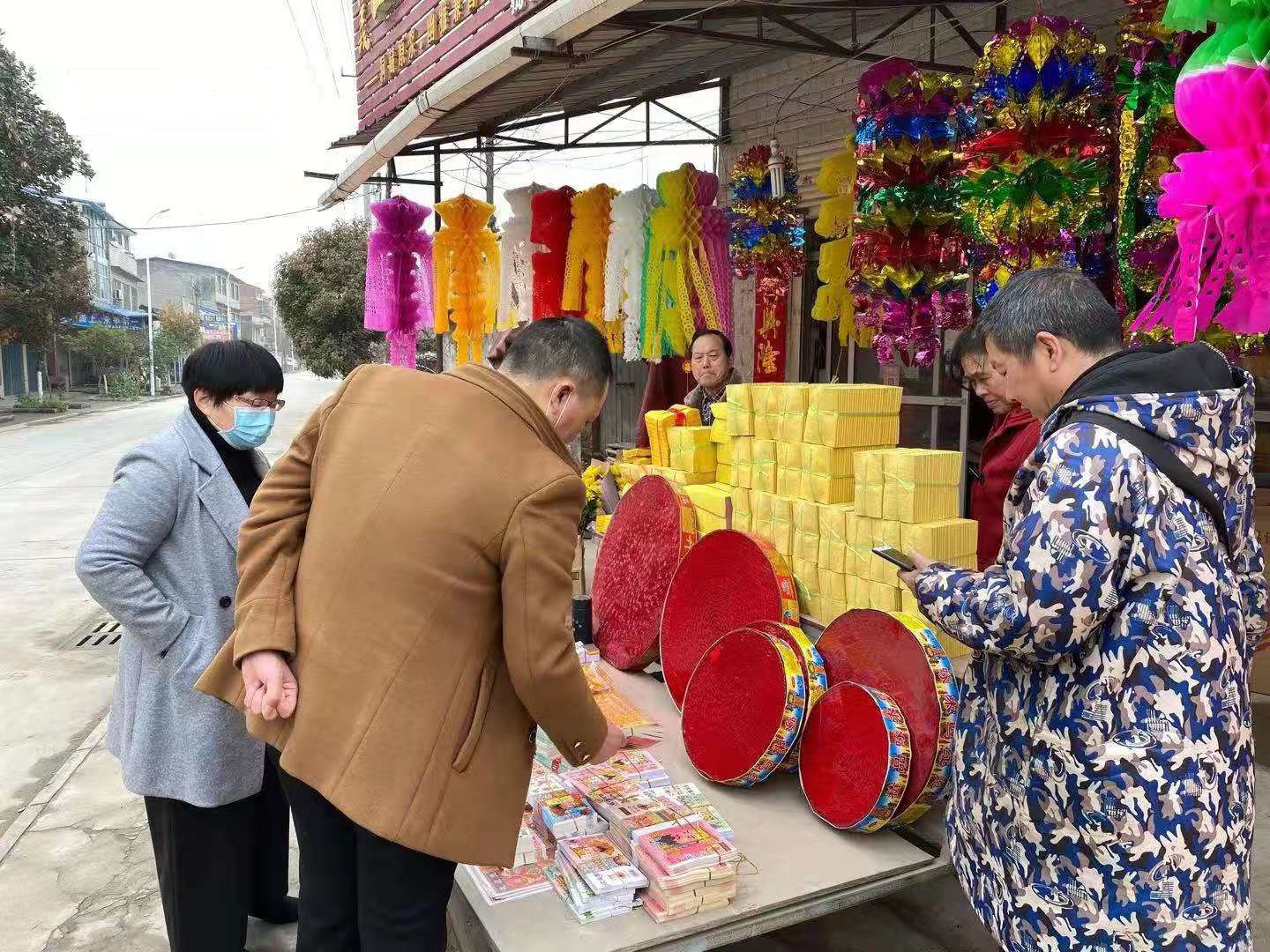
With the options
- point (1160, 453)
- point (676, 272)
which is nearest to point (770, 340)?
point (676, 272)

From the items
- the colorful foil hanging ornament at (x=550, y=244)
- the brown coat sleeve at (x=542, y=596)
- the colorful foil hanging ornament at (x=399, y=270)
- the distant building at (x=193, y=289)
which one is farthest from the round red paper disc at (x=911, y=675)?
the distant building at (x=193, y=289)

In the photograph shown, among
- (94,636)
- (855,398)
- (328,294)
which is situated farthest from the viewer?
(328,294)

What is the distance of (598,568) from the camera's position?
3.27 m

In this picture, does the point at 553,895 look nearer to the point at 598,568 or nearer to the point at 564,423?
the point at 564,423

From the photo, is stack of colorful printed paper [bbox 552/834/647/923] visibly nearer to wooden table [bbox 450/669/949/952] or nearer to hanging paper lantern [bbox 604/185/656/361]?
wooden table [bbox 450/669/949/952]

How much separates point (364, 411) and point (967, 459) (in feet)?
13.2

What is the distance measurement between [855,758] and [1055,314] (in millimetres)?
1106

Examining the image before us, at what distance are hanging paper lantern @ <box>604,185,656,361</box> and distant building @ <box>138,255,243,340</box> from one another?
197ft

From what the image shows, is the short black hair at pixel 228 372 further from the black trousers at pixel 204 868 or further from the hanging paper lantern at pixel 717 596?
the hanging paper lantern at pixel 717 596

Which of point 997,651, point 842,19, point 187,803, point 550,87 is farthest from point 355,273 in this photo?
point 997,651

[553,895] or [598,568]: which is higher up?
[598,568]

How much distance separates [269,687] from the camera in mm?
1384

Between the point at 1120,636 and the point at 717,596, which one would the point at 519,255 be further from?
the point at 1120,636

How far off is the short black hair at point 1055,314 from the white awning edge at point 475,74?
1.67 meters
